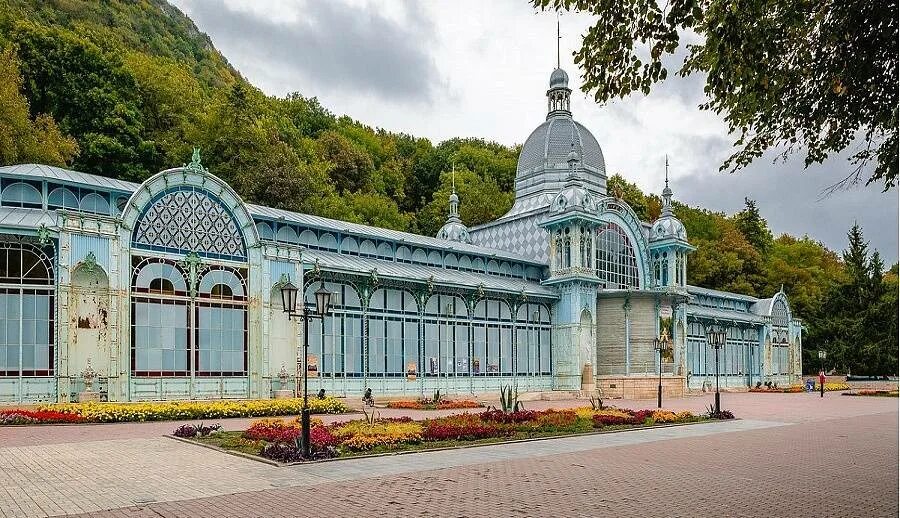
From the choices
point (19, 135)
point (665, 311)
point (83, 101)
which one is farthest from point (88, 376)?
point (83, 101)

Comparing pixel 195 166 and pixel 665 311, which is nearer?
pixel 195 166

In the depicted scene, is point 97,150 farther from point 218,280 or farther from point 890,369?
point 890,369

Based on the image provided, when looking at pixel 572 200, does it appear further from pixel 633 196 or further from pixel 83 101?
pixel 633 196

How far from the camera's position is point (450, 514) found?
10750mm

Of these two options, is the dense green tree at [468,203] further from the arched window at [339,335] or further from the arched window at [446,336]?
the arched window at [339,335]

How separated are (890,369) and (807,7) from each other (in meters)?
Result: 61.7

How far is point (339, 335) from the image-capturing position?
34.9 meters

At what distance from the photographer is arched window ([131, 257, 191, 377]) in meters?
28.6

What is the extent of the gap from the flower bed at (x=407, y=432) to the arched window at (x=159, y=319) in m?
9.71

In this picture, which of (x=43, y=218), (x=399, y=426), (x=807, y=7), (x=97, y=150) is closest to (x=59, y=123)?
(x=97, y=150)

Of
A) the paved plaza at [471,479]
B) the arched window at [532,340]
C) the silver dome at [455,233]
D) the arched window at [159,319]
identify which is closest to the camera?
the paved plaza at [471,479]

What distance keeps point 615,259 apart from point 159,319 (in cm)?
2989

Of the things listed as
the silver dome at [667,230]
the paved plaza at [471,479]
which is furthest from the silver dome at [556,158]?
the paved plaza at [471,479]

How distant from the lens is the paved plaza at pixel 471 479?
440 inches
